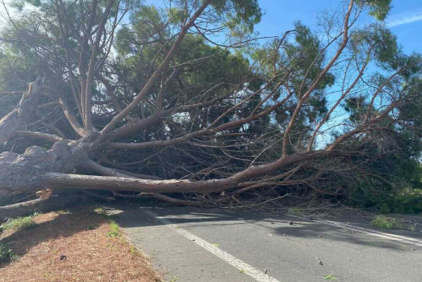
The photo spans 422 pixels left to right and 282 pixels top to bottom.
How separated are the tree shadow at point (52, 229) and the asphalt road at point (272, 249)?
0.72 m

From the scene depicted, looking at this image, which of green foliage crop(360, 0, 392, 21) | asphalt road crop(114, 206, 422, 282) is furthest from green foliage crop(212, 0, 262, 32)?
asphalt road crop(114, 206, 422, 282)

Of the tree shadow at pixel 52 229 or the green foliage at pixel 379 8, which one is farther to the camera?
the green foliage at pixel 379 8

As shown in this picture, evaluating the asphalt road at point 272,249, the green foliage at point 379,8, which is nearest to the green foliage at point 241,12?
the green foliage at point 379,8

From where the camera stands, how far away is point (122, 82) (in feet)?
41.7

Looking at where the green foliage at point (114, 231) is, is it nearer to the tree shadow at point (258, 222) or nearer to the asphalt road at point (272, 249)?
the asphalt road at point (272, 249)

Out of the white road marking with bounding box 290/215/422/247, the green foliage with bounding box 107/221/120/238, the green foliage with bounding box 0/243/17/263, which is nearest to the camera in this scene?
the green foliage with bounding box 0/243/17/263

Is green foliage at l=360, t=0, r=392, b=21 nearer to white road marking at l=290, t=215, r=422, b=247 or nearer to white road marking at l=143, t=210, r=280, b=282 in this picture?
white road marking at l=290, t=215, r=422, b=247

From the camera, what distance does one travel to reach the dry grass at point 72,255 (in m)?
4.22

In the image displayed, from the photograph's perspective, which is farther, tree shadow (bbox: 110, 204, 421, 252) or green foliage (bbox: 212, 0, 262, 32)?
green foliage (bbox: 212, 0, 262, 32)

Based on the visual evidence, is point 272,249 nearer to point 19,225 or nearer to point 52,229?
point 52,229

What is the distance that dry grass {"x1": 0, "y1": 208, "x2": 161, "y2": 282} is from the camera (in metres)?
4.22

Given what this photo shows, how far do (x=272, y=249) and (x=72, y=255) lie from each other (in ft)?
9.47

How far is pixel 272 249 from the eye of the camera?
538 cm

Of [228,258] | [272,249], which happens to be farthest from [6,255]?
[272,249]
